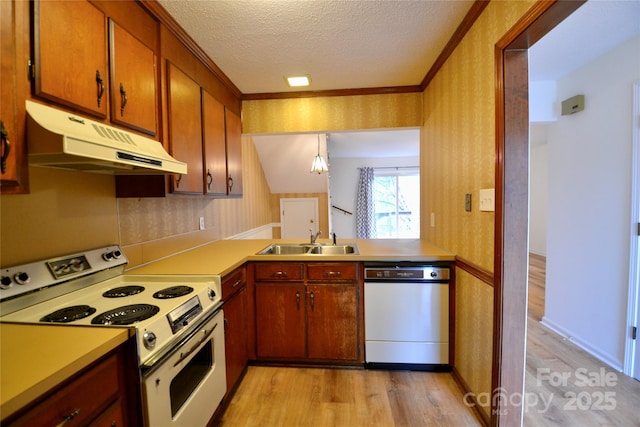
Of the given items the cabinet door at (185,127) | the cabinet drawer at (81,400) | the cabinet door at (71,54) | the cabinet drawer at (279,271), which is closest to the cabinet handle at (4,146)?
the cabinet door at (71,54)

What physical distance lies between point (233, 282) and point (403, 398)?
1.37 metres

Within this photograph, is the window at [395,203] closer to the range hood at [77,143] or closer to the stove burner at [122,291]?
the stove burner at [122,291]

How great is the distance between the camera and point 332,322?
213 cm

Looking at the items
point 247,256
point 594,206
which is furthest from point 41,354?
point 594,206

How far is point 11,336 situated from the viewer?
910mm

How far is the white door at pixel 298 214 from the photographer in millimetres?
5199

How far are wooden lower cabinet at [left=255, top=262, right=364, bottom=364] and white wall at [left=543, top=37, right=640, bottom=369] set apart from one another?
1.92m

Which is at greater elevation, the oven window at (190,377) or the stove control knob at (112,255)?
the stove control knob at (112,255)

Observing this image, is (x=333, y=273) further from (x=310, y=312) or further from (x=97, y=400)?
(x=97, y=400)

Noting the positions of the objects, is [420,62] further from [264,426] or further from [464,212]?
[264,426]

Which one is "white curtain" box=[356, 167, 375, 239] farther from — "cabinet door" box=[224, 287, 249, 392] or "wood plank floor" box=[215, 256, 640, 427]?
"cabinet door" box=[224, 287, 249, 392]

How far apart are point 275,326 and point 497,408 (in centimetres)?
149

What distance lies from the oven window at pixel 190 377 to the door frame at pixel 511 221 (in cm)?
153

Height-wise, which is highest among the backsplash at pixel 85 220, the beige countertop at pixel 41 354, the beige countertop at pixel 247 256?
the backsplash at pixel 85 220
